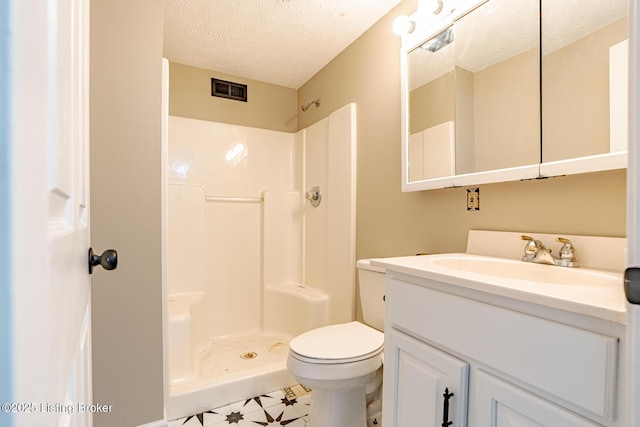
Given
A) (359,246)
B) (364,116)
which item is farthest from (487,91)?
(359,246)

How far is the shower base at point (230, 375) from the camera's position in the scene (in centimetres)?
163

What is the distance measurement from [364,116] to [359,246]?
820mm

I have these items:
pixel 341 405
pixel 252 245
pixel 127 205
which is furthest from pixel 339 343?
pixel 252 245

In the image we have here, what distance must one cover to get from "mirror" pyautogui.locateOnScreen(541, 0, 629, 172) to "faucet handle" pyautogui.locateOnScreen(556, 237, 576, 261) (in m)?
0.26

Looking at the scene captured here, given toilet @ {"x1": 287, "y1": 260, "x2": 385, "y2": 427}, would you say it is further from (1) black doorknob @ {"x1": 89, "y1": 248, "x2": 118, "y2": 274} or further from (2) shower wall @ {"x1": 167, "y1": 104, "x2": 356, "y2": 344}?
(1) black doorknob @ {"x1": 89, "y1": 248, "x2": 118, "y2": 274}

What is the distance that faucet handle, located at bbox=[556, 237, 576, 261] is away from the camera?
94 centimetres

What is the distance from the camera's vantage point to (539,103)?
105 centimetres

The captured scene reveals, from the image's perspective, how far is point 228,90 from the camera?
249 centimetres

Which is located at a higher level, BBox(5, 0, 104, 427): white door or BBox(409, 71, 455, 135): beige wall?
BBox(409, 71, 455, 135): beige wall

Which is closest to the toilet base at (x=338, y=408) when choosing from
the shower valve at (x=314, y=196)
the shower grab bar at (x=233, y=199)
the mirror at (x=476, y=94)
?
the mirror at (x=476, y=94)

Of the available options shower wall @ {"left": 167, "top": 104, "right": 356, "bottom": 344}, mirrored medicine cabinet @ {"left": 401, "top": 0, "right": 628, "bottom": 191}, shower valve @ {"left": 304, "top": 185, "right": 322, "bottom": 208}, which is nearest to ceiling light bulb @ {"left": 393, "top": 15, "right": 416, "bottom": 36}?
mirrored medicine cabinet @ {"left": 401, "top": 0, "right": 628, "bottom": 191}

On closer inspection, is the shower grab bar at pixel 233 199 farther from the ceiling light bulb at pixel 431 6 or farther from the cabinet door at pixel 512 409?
the cabinet door at pixel 512 409

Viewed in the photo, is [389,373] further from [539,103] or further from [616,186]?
[539,103]

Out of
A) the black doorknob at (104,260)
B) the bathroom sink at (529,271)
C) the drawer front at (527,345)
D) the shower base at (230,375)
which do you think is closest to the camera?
the drawer front at (527,345)
